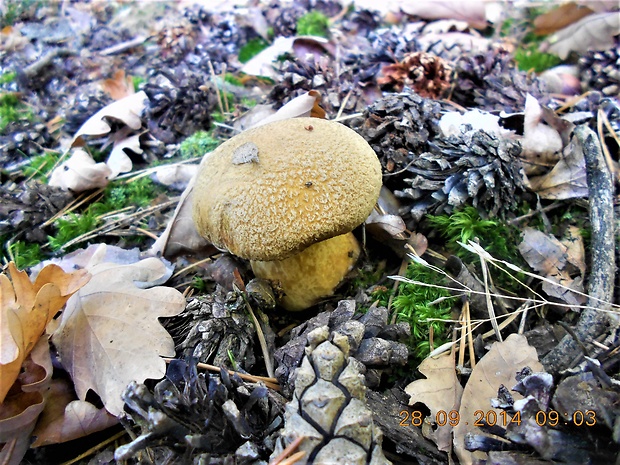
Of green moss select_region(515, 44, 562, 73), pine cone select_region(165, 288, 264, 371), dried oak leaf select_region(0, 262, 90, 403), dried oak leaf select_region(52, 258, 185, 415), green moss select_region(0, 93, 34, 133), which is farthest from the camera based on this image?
green moss select_region(0, 93, 34, 133)

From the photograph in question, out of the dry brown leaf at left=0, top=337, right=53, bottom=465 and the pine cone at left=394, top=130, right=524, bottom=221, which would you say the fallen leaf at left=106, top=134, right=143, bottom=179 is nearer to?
the dry brown leaf at left=0, top=337, right=53, bottom=465

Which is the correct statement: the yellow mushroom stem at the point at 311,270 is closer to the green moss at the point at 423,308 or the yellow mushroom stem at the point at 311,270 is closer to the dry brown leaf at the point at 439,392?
the green moss at the point at 423,308

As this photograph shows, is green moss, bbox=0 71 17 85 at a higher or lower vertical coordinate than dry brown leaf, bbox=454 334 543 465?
higher

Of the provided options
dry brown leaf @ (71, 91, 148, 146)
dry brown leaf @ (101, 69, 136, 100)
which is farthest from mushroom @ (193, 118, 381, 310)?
dry brown leaf @ (101, 69, 136, 100)

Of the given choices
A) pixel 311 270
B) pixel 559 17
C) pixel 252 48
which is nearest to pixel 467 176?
pixel 311 270

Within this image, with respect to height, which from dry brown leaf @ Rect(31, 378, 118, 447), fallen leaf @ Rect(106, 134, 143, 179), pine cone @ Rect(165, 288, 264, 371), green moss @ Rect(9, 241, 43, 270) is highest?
fallen leaf @ Rect(106, 134, 143, 179)

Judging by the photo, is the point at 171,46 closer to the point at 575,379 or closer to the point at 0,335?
the point at 0,335

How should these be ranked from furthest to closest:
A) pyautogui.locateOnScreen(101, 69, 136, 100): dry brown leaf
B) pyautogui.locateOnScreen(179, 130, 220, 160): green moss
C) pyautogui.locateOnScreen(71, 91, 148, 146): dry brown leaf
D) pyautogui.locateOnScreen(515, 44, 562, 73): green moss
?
pyautogui.locateOnScreen(101, 69, 136, 100): dry brown leaf
pyautogui.locateOnScreen(515, 44, 562, 73): green moss
pyautogui.locateOnScreen(71, 91, 148, 146): dry brown leaf
pyautogui.locateOnScreen(179, 130, 220, 160): green moss
